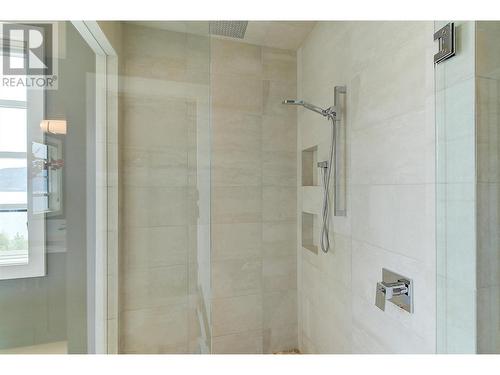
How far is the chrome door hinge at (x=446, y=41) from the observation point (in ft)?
2.21

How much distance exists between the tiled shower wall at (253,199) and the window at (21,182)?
0.94 meters

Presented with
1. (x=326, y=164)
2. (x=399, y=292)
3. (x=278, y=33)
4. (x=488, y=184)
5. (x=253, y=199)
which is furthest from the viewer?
(x=253, y=199)

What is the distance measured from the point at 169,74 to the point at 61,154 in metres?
0.48

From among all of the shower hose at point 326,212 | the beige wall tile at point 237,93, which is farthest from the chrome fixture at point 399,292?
the beige wall tile at point 237,93

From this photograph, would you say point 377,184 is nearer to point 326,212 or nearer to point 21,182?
point 326,212

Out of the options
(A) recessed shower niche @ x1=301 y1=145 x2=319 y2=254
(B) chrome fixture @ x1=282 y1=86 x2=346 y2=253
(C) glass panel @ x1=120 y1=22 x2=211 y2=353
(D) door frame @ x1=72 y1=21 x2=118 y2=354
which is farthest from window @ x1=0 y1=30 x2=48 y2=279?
(A) recessed shower niche @ x1=301 y1=145 x2=319 y2=254

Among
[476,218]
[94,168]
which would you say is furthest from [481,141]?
[94,168]

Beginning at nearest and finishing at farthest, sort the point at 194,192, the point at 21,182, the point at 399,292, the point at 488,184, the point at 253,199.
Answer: the point at 488,184 < the point at 21,182 < the point at 399,292 < the point at 194,192 < the point at 253,199

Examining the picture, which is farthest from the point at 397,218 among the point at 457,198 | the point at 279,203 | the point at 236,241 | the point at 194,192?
the point at 236,241

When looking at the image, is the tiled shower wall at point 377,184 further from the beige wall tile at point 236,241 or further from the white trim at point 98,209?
the white trim at point 98,209

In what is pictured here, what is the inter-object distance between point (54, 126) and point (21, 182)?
203 millimetres

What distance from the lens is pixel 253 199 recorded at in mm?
1765

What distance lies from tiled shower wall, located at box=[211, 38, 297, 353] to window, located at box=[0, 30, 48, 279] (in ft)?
3.08

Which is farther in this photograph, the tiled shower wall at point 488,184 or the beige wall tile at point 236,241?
the beige wall tile at point 236,241
